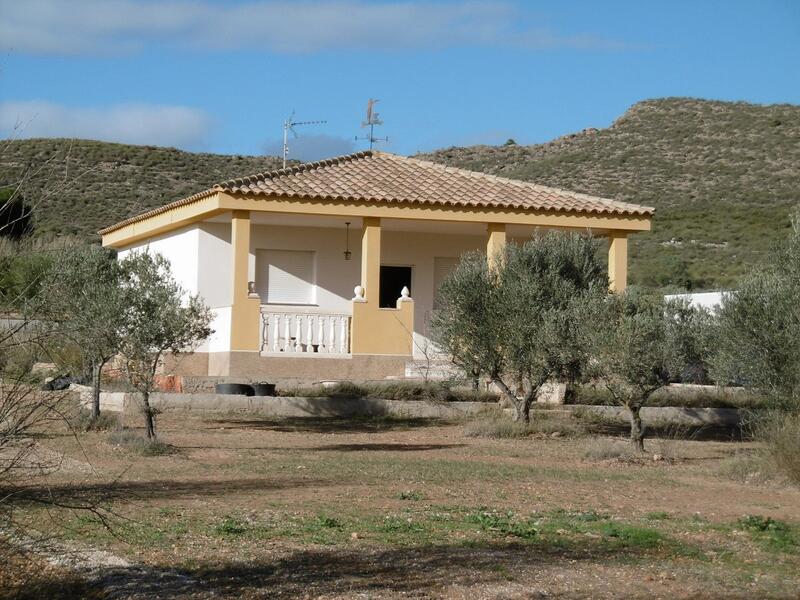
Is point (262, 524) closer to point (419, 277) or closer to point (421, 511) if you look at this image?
point (421, 511)

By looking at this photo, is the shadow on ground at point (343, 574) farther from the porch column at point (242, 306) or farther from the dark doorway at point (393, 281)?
the dark doorway at point (393, 281)

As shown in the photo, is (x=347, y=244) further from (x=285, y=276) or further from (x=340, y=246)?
(x=285, y=276)

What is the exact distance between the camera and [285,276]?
23531 mm

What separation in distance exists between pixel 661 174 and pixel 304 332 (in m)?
30.8

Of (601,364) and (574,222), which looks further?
(574,222)

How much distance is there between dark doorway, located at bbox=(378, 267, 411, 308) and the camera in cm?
2462

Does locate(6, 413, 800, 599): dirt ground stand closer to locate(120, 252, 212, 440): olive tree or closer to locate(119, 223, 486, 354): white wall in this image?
locate(120, 252, 212, 440): olive tree

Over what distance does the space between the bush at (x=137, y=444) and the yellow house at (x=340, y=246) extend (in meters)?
6.81

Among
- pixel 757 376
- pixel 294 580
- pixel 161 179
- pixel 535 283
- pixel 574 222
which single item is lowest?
pixel 294 580

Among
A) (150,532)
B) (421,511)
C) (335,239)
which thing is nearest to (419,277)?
(335,239)

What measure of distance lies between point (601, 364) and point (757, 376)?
6.27ft

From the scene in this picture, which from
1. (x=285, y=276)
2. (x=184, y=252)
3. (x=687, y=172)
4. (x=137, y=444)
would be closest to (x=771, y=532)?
(x=137, y=444)

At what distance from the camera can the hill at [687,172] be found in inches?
1581

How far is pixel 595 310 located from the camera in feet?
49.5
